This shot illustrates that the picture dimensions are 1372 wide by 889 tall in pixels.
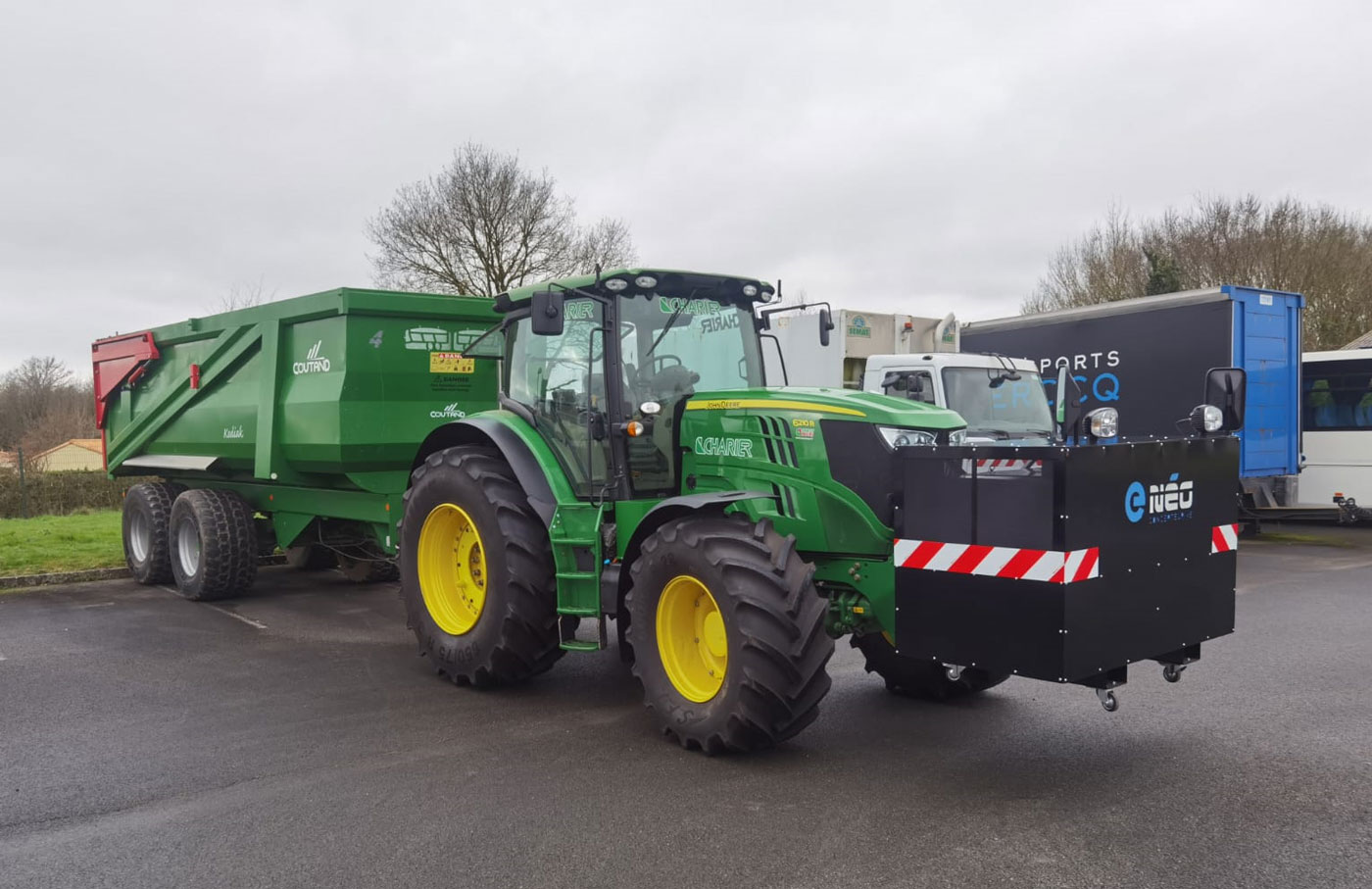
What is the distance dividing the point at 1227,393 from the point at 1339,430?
36.2 ft

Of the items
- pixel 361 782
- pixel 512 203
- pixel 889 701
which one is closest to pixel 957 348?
pixel 889 701

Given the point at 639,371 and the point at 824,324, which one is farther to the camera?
the point at 824,324

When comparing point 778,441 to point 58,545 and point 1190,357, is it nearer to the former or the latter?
point 1190,357

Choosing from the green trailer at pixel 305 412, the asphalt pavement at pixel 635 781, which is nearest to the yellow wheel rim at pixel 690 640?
the asphalt pavement at pixel 635 781

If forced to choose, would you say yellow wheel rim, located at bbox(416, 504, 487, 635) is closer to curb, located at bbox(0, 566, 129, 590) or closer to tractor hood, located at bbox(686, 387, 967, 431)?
tractor hood, located at bbox(686, 387, 967, 431)

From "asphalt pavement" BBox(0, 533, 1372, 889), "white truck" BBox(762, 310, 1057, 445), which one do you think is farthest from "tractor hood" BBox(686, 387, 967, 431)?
"white truck" BBox(762, 310, 1057, 445)

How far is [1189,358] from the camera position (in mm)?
13172

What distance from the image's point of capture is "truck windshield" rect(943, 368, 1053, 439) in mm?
10922

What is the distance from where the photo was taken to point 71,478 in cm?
2045

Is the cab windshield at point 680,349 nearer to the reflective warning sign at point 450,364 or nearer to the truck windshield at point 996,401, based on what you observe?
the reflective warning sign at point 450,364

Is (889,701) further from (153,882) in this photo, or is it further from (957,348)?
(957,348)

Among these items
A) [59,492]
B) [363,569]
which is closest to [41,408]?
[59,492]

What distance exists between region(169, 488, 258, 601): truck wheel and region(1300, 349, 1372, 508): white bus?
1371cm

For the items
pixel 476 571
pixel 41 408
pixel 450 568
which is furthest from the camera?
pixel 41 408
